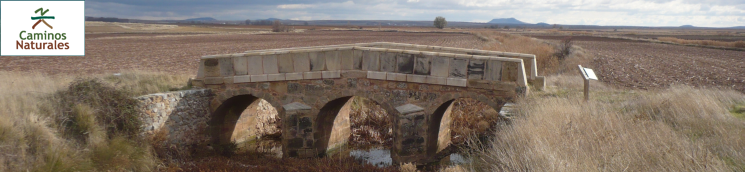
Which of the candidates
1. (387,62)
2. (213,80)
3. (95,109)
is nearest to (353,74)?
(387,62)

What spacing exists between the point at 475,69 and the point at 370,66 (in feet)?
7.07

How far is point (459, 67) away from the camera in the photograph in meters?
9.70

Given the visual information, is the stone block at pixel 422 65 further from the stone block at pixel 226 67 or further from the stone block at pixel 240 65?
the stone block at pixel 226 67

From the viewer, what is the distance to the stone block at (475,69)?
9.56 m

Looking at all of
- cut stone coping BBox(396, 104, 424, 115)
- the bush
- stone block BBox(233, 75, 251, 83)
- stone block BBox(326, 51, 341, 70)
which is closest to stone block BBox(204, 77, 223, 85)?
stone block BBox(233, 75, 251, 83)

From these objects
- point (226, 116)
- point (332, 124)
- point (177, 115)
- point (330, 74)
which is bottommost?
point (332, 124)

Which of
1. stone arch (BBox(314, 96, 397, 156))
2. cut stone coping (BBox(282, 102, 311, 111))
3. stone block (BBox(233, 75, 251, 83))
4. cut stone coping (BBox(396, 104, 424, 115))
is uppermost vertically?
stone block (BBox(233, 75, 251, 83))

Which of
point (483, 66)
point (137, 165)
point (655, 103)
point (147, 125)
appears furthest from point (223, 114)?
point (655, 103)

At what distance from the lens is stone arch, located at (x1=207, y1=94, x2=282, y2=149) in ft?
39.3

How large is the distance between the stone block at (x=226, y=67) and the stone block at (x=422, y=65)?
4208mm

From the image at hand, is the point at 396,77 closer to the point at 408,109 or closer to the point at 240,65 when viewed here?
the point at 408,109

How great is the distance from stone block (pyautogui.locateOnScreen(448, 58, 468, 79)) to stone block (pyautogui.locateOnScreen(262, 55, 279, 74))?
3.84 meters

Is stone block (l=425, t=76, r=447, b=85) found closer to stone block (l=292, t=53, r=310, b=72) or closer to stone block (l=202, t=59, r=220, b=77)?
stone block (l=292, t=53, r=310, b=72)

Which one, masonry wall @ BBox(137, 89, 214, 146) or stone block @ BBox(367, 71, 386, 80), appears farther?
masonry wall @ BBox(137, 89, 214, 146)
